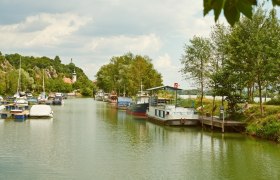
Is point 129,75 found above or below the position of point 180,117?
above

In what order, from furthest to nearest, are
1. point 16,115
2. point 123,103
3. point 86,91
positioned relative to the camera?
1. point 86,91
2. point 123,103
3. point 16,115

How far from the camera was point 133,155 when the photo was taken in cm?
2727

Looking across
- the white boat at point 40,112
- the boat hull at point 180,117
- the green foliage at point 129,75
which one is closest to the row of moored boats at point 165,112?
the boat hull at point 180,117

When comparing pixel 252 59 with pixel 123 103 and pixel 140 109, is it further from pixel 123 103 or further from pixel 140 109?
pixel 123 103

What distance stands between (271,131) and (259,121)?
3.18 metres

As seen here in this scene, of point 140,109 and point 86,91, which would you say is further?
point 86,91

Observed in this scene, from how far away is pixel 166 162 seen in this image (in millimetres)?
25203

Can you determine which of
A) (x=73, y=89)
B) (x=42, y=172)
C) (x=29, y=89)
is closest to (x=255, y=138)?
(x=42, y=172)

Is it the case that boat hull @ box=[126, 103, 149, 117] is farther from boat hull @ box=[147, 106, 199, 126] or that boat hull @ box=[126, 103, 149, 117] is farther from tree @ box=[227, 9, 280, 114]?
tree @ box=[227, 9, 280, 114]

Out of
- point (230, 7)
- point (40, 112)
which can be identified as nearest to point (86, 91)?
point (40, 112)

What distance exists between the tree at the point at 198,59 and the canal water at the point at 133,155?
40.1 feet

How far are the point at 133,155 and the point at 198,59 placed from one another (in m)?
27.0

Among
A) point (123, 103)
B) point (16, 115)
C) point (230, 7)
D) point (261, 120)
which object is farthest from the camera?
point (123, 103)

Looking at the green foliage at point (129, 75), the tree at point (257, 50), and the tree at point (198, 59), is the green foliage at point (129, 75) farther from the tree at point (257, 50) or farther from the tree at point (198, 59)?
the tree at point (257, 50)
